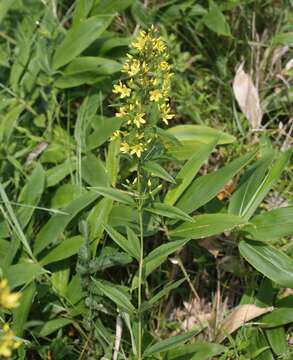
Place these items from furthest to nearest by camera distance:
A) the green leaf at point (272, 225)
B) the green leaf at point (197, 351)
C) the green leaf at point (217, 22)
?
the green leaf at point (217, 22)
the green leaf at point (272, 225)
the green leaf at point (197, 351)

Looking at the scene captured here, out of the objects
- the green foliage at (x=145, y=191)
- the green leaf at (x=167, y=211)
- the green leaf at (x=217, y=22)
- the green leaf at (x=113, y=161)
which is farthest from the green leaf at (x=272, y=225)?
the green leaf at (x=217, y=22)

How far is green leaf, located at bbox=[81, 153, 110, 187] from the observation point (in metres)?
2.33

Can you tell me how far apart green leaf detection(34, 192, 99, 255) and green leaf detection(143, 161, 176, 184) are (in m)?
0.43

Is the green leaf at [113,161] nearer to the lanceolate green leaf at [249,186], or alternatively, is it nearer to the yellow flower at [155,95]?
the lanceolate green leaf at [249,186]

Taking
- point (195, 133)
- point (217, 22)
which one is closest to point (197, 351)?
point (195, 133)

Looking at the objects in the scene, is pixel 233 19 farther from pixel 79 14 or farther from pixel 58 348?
pixel 58 348

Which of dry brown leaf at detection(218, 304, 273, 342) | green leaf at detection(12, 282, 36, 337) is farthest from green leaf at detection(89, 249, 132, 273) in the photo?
dry brown leaf at detection(218, 304, 273, 342)

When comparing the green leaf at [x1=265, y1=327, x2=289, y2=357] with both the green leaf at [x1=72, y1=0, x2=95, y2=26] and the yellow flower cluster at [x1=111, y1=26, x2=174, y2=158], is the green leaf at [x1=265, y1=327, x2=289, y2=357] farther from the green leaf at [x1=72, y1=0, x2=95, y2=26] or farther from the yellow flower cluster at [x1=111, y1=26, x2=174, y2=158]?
the green leaf at [x1=72, y1=0, x2=95, y2=26]

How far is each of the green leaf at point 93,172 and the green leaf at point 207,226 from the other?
336 millimetres

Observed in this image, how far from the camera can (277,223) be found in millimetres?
2133

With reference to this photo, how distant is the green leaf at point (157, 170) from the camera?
182 centimetres

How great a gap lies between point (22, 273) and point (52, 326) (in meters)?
0.23

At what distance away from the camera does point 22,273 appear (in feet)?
6.87

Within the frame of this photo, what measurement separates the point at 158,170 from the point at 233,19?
1476 millimetres
